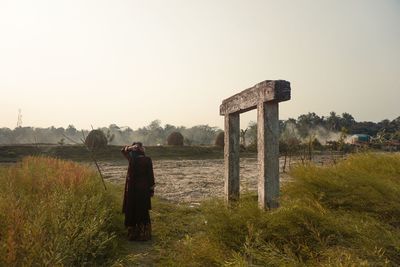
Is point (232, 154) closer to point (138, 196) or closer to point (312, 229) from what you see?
point (138, 196)

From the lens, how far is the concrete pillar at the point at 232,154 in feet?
25.0

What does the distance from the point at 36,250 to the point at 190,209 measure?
17.4 feet

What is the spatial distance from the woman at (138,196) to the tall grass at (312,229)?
1.01 m

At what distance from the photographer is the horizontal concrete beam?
518cm

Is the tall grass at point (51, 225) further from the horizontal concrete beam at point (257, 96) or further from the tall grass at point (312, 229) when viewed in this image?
the horizontal concrete beam at point (257, 96)

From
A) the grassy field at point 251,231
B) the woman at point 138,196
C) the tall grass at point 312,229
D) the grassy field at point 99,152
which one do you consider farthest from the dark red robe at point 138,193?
the grassy field at point 99,152

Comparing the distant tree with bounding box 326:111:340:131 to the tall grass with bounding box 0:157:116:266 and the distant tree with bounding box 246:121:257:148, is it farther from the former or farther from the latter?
the tall grass with bounding box 0:157:116:266

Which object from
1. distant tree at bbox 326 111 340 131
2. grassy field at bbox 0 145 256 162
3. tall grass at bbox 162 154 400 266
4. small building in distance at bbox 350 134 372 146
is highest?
distant tree at bbox 326 111 340 131

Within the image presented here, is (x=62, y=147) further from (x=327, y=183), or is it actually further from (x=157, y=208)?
(x=327, y=183)

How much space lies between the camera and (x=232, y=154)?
25.4ft

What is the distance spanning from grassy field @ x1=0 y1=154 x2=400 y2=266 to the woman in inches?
9.5

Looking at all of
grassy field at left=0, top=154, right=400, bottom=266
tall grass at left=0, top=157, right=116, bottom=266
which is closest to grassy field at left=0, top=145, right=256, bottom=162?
tall grass at left=0, top=157, right=116, bottom=266

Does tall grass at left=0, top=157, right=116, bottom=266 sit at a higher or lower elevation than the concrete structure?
lower

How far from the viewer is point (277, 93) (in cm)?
518
